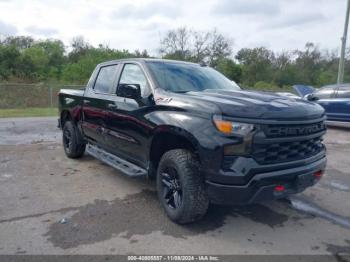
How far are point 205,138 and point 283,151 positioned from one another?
2.76ft

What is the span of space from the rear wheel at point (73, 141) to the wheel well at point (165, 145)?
8.68 feet

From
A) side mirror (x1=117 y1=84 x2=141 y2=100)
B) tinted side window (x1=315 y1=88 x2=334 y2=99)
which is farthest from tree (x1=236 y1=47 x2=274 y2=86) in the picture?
side mirror (x1=117 y1=84 x2=141 y2=100)

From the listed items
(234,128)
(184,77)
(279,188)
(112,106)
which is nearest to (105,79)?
(112,106)

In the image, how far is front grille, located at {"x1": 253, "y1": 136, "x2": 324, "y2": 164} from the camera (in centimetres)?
302

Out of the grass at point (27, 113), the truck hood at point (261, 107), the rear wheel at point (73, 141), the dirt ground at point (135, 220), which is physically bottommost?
the grass at point (27, 113)

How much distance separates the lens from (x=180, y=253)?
9.86 feet

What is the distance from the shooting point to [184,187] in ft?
10.8

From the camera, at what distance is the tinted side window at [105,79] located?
16.4 ft

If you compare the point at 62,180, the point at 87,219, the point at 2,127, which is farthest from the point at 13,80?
the point at 87,219

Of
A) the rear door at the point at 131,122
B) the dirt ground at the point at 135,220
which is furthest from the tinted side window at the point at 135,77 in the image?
the dirt ground at the point at 135,220

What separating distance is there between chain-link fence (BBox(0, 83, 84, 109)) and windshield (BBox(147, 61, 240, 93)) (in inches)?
578

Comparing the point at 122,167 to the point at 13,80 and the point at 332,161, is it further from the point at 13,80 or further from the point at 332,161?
the point at 13,80

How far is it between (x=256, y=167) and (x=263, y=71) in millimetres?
36613

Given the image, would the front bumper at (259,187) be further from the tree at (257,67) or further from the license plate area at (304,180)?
the tree at (257,67)
